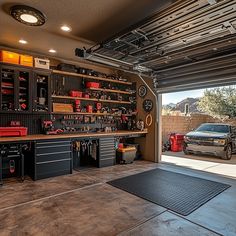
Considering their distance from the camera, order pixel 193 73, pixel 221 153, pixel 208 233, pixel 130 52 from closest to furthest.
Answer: pixel 208 233, pixel 130 52, pixel 193 73, pixel 221 153

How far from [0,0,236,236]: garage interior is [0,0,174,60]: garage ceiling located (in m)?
0.02

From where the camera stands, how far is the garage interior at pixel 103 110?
245cm

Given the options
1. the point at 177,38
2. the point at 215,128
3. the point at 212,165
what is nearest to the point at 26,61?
the point at 177,38

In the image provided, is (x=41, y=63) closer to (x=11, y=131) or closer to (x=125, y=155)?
(x=11, y=131)

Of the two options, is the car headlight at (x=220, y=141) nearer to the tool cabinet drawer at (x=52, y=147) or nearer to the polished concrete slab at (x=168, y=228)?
the polished concrete slab at (x=168, y=228)

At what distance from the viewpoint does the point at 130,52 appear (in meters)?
4.00

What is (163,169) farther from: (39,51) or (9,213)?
(39,51)

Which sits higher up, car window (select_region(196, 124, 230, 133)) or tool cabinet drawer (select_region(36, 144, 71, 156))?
car window (select_region(196, 124, 230, 133))

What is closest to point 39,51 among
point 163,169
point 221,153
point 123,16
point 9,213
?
point 123,16

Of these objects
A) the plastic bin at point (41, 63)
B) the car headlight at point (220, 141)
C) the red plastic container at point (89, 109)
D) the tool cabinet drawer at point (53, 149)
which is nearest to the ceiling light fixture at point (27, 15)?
the plastic bin at point (41, 63)

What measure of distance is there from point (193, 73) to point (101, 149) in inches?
114

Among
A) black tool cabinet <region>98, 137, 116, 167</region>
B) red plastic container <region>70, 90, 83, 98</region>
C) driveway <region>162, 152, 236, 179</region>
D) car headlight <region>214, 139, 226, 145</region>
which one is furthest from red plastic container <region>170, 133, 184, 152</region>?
red plastic container <region>70, 90, 83, 98</region>

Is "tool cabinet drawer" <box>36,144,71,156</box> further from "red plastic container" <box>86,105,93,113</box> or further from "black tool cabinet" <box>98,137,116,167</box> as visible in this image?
"red plastic container" <box>86,105,93,113</box>

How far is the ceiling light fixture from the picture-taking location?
2.71 metres
